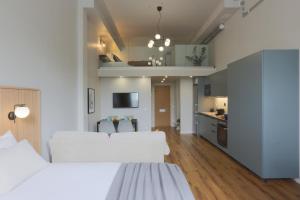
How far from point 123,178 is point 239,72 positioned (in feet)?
11.4

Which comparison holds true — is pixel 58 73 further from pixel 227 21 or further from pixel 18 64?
pixel 227 21

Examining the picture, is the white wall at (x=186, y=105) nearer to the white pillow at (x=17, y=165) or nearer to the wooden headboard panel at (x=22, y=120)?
the wooden headboard panel at (x=22, y=120)

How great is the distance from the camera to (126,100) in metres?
8.20

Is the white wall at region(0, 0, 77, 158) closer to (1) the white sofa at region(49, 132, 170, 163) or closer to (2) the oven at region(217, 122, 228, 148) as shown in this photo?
(1) the white sofa at region(49, 132, 170, 163)

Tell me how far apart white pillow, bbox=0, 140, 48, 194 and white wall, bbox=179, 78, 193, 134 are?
6957 millimetres

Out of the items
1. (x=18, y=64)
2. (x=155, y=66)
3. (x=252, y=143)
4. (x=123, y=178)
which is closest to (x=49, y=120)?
(x=18, y=64)

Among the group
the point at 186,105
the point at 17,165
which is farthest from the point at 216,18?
the point at 17,165

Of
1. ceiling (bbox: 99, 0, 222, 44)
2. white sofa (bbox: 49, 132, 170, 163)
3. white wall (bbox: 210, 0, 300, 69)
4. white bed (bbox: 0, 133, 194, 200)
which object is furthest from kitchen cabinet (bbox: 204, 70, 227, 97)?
white bed (bbox: 0, 133, 194, 200)

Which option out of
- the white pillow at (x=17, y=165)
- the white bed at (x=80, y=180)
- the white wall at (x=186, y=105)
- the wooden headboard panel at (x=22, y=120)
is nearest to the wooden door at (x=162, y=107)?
the white wall at (x=186, y=105)

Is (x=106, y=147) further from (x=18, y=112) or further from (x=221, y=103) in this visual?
(x=221, y=103)

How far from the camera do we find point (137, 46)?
10.4 m

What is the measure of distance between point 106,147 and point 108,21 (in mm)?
4973

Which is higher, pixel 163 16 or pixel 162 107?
pixel 163 16

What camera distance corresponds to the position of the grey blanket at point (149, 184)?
5.53ft
